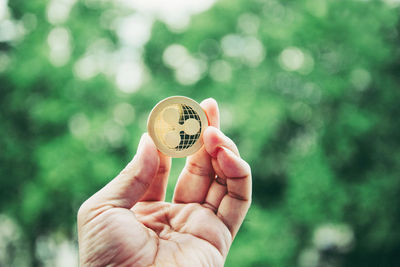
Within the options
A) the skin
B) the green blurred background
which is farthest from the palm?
the green blurred background

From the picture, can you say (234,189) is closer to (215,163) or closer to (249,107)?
(215,163)

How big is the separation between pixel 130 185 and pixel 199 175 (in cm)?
57

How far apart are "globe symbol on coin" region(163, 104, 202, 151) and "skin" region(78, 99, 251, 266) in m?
0.14

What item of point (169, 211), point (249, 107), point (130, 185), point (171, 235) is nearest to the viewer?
point (130, 185)

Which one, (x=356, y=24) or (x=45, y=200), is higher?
(x=356, y=24)

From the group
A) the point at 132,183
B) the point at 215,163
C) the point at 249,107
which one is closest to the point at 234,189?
the point at 215,163

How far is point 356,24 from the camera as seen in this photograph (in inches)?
338

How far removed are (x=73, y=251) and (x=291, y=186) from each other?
22.0ft

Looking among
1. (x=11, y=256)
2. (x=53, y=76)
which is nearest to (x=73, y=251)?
(x=11, y=256)

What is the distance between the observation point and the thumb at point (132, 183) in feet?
7.28

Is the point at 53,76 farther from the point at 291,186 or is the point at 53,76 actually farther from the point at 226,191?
the point at 226,191

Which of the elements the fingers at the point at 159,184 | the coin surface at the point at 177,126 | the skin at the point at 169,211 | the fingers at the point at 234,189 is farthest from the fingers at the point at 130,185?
the fingers at the point at 234,189

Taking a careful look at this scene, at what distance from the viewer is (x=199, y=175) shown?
2590 millimetres

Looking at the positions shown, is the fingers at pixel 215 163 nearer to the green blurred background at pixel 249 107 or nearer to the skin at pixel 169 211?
the skin at pixel 169 211
